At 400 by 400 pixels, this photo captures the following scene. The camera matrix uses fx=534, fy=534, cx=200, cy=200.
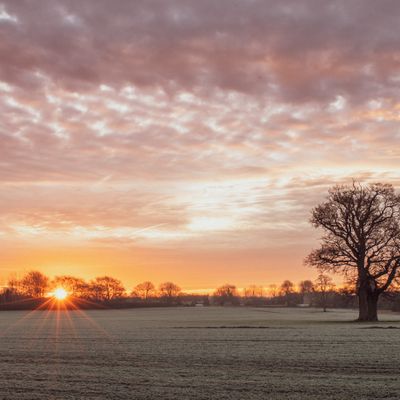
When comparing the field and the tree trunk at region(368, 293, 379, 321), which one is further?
the tree trunk at region(368, 293, 379, 321)

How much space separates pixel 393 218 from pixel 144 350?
3721 centimetres

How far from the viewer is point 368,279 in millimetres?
56312

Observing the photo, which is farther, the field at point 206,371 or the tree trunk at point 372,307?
the tree trunk at point 372,307

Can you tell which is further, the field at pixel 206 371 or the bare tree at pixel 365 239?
the bare tree at pixel 365 239

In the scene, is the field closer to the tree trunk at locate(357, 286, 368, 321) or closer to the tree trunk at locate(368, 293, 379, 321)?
the tree trunk at locate(357, 286, 368, 321)

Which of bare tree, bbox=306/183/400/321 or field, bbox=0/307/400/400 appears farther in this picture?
bare tree, bbox=306/183/400/321

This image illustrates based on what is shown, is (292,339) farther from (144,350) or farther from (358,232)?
(358,232)

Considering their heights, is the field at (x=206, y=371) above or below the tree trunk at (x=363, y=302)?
below

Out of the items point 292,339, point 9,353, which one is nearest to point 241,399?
point 9,353

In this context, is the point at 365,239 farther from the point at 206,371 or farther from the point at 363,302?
the point at 206,371

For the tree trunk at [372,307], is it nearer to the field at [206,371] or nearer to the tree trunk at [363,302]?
the tree trunk at [363,302]

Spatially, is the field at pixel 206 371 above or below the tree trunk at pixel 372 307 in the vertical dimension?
below

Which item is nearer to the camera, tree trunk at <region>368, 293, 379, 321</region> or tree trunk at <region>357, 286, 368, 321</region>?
tree trunk at <region>357, 286, 368, 321</region>

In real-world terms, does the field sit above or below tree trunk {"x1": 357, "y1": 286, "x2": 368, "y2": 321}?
below
